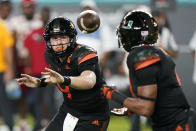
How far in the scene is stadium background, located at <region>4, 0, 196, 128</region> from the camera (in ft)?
23.9

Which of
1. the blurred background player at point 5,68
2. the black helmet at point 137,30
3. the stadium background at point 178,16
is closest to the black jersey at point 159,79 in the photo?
the black helmet at point 137,30

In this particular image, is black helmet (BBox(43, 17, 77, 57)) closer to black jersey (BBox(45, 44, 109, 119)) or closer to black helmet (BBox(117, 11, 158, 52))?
black jersey (BBox(45, 44, 109, 119))

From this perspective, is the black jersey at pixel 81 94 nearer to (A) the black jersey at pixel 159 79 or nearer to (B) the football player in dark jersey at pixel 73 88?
(B) the football player in dark jersey at pixel 73 88

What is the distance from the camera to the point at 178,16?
292 inches

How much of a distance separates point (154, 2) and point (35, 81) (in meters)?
3.98

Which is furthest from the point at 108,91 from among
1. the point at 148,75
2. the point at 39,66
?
the point at 39,66

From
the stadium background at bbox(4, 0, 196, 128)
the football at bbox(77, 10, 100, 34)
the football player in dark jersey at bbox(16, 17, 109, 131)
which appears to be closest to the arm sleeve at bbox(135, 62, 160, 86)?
the football player in dark jersey at bbox(16, 17, 109, 131)

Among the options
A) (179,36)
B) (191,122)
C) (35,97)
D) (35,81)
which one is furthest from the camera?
(179,36)

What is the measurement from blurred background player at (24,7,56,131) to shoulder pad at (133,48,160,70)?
3829mm

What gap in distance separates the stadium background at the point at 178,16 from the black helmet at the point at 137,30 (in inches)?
153

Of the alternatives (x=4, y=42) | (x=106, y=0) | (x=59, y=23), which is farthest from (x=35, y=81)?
(x=106, y=0)

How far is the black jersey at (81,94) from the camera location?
412 centimetres

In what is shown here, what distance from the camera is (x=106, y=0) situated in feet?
25.1

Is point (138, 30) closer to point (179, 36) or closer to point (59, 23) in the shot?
point (59, 23)
